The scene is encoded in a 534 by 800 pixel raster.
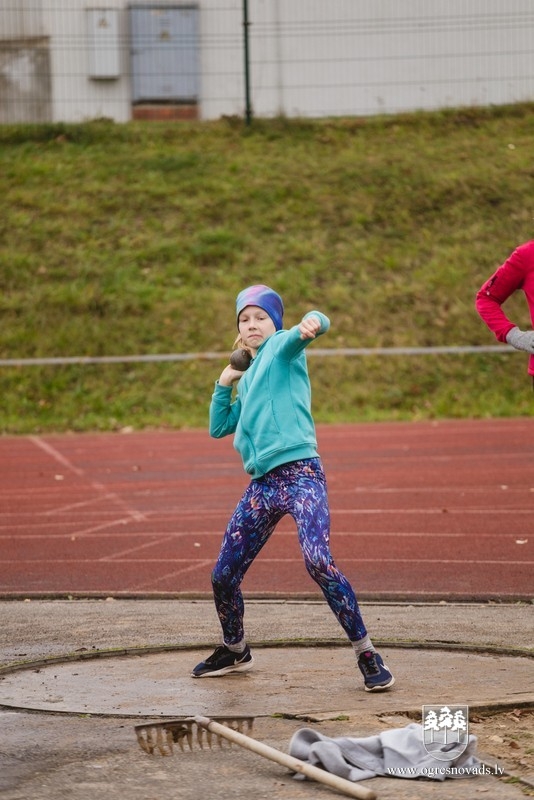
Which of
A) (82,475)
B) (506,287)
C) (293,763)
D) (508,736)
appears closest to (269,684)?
(508,736)

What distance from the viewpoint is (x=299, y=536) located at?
5.51 m

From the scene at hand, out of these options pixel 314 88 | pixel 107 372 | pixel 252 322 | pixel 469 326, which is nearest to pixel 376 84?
pixel 314 88

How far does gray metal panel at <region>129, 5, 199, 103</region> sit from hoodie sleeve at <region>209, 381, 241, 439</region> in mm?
22018

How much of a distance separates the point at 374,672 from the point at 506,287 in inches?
82.2

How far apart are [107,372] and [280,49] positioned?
366 inches

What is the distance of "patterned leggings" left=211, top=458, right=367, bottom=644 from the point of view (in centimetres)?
549

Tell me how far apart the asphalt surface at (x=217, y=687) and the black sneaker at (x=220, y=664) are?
5 centimetres

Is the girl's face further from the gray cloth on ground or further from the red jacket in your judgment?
the gray cloth on ground

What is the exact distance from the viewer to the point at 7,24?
26875mm

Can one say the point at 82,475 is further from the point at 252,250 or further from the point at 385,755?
the point at 385,755

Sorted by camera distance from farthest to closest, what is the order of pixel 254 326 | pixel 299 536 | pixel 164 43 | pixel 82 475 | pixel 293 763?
pixel 164 43, pixel 82 475, pixel 254 326, pixel 299 536, pixel 293 763

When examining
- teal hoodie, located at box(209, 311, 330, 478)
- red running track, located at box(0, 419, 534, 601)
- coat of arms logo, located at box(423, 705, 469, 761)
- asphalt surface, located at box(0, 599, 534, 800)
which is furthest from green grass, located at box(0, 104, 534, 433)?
coat of arms logo, located at box(423, 705, 469, 761)

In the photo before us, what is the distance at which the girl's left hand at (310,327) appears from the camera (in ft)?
17.2

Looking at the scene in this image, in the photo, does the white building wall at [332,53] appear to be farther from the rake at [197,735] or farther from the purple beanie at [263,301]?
the rake at [197,735]
